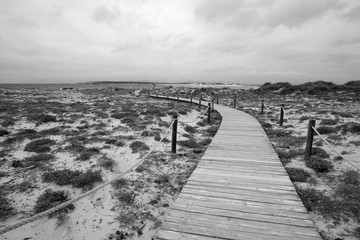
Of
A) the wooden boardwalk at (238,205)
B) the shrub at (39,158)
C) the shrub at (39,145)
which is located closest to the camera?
the wooden boardwalk at (238,205)

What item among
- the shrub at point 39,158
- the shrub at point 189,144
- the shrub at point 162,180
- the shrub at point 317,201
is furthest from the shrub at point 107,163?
the shrub at point 317,201

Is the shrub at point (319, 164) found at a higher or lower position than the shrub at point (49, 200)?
higher

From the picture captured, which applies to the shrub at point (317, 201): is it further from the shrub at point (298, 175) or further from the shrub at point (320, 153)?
the shrub at point (320, 153)

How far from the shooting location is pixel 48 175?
5.64 metres

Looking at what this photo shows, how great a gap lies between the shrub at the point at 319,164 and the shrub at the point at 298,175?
50cm

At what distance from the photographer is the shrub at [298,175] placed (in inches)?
224

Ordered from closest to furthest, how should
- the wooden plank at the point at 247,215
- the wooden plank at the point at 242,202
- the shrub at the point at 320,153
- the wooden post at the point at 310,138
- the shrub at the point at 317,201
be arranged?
the wooden plank at the point at 247,215 → the wooden plank at the point at 242,202 → the shrub at the point at 317,201 → the wooden post at the point at 310,138 → the shrub at the point at 320,153

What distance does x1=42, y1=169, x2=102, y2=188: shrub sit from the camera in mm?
5379

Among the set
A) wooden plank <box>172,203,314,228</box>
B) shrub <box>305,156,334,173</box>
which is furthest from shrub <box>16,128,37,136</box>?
shrub <box>305,156,334,173</box>

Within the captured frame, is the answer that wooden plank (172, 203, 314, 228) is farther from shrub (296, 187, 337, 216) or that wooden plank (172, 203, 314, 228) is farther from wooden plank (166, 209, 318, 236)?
shrub (296, 187, 337, 216)

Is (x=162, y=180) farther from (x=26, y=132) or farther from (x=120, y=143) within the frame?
(x=26, y=132)

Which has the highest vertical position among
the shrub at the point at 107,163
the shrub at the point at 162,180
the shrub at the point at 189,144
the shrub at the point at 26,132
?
the shrub at the point at 26,132

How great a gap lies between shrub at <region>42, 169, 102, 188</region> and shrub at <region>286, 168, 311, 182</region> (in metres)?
5.52

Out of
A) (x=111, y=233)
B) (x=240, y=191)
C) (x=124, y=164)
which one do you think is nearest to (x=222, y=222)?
(x=240, y=191)
